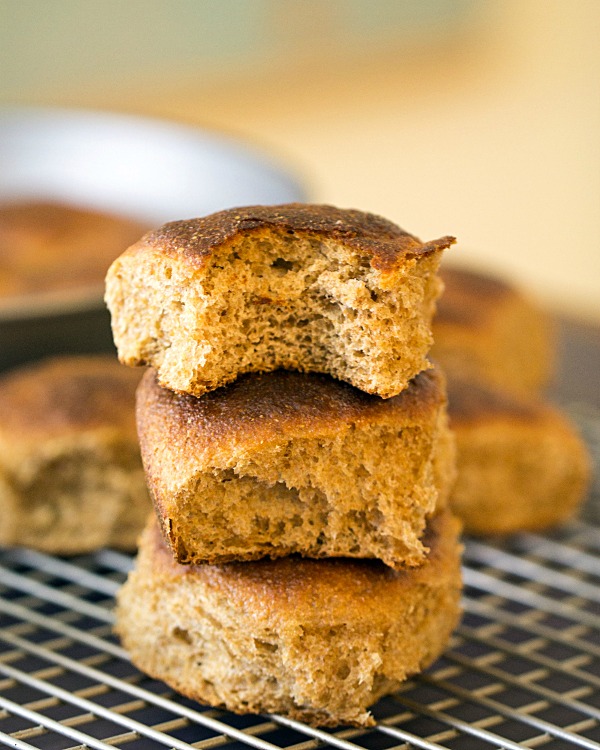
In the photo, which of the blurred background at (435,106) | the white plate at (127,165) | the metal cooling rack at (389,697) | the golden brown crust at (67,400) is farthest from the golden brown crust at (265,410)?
the blurred background at (435,106)

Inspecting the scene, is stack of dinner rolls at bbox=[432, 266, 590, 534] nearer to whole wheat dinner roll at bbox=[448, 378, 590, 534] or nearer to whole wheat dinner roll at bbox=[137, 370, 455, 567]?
whole wheat dinner roll at bbox=[448, 378, 590, 534]

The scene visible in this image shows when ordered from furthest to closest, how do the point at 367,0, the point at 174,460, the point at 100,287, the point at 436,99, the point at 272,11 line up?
the point at 436,99
the point at 367,0
the point at 272,11
the point at 100,287
the point at 174,460

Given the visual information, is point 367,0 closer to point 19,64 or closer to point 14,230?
point 19,64

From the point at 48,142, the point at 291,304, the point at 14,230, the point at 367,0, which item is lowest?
the point at 291,304

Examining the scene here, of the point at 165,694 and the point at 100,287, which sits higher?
the point at 100,287

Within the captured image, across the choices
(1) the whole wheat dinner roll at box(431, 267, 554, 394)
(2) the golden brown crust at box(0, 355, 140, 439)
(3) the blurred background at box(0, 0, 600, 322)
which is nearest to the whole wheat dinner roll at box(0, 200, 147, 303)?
(2) the golden brown crust at box(0, 355, 140, 439)

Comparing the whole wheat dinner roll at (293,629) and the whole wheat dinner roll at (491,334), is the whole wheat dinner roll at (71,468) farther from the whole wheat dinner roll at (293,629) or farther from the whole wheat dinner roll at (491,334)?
the whole wheat dinner roll at (491,334)

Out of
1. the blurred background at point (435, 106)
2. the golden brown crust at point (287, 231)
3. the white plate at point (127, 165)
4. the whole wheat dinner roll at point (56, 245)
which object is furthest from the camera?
the blurred background at point (435, 106)

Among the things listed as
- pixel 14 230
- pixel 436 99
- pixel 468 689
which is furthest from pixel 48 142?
pixel 436 99
